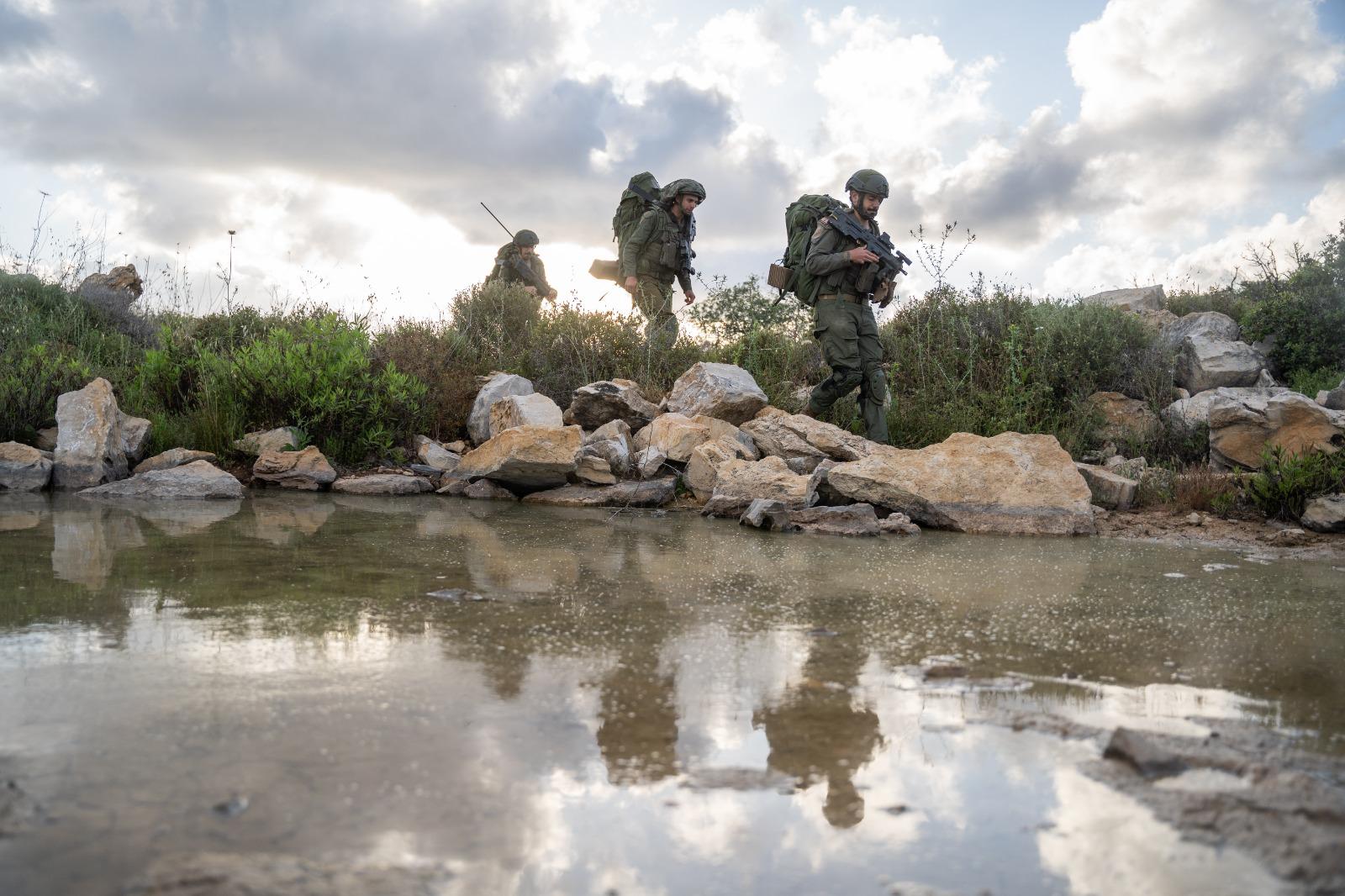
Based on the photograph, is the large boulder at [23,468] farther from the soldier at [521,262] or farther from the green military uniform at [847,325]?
the soldier at [521,262]

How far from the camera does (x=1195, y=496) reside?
254 inches

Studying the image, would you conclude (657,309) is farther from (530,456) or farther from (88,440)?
(88,440)

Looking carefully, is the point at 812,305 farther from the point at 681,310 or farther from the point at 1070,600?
the point at 1070,600

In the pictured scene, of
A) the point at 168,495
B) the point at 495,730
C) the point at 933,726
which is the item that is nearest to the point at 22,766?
the point at 495,730

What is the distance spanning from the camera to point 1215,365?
9.88 m

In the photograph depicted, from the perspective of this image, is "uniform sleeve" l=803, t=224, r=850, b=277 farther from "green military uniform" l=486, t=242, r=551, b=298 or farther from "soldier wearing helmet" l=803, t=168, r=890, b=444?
"green military uniform" l=486, t=242, r=551, b=298

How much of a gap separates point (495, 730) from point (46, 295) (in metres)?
12.6

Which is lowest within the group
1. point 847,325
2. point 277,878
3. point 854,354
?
point 277,878

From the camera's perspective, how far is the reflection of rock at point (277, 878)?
4.25ft

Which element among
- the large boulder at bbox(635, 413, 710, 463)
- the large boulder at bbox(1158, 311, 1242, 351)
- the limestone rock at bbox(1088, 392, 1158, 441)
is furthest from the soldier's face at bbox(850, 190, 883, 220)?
the large boulder at bbox(1158, 311, 1242, 351)

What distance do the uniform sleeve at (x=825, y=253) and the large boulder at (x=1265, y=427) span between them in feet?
10.3

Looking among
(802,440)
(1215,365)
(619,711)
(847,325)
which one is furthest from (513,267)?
(619,711)

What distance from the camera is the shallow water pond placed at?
1.43 metres

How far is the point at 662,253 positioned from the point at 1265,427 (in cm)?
621
